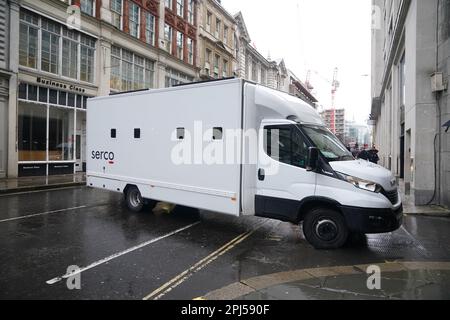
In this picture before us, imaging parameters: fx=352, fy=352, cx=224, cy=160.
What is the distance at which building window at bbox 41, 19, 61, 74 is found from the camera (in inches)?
721

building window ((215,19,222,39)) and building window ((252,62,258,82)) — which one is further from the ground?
building window ((215,19,222,39))

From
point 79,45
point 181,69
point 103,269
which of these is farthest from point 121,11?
point 103,269

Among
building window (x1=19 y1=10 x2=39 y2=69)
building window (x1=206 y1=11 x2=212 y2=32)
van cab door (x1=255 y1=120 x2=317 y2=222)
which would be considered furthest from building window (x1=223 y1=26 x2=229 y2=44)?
van cab door (x1=255 y1=120 x2=317 y2=222)

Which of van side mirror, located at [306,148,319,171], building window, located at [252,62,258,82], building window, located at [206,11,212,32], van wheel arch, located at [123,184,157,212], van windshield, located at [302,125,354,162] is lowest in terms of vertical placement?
van wheel arch, located at [123,184,157,212]

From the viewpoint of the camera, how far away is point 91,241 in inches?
267

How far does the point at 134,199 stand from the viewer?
9.70 metres

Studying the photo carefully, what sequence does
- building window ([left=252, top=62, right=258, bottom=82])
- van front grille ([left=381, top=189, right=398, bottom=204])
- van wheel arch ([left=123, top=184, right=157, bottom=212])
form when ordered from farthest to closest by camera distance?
building window ([left=252, top=62, right=258, bottom=82]) → van wheel arch ([left=123, top=184, right=157, bottom=212]) → van front grille ([left=381, top=189, right=398, bottom=204])

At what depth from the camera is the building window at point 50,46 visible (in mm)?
18312

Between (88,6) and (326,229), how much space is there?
20.7 m

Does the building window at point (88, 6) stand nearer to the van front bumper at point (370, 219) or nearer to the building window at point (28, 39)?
the building window at point (28, 39)

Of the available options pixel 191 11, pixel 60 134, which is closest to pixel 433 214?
pixel 60 134

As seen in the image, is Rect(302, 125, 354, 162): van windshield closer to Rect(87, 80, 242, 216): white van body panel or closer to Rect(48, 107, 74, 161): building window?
Rect(87, 80, 242, 216): white van body panel

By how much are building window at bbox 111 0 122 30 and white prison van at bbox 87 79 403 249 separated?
16560 millimetres
